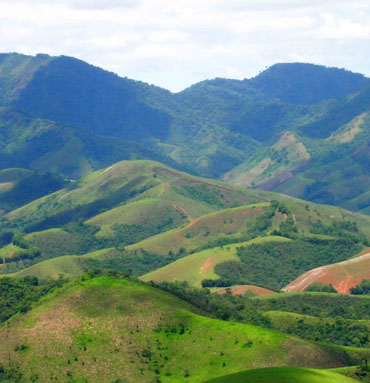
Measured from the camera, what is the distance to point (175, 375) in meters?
146

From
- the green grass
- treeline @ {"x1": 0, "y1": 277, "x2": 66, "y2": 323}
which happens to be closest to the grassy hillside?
treeline @ {"x1": 0, "y1": 277, "x2": 66, "y2": 323}

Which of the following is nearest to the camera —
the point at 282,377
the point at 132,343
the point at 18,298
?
the point at 282,377

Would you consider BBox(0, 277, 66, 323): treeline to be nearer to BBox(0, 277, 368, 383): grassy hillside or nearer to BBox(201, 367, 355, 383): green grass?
BBox(0, 277, 368, 383): grassy hillside

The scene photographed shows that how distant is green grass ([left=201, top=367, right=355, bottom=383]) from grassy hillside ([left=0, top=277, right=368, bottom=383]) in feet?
68.3

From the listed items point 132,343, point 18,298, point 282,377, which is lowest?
point 18,298

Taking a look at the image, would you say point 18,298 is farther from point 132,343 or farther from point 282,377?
point 282,377

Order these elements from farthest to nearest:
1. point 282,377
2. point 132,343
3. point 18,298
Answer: point 18,298, point 132,343, point 282,377

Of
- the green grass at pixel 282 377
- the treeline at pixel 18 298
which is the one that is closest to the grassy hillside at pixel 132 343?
the treeline at pixel 18 298

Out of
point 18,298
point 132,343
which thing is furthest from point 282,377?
point 18,298

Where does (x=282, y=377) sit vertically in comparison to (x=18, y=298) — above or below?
above

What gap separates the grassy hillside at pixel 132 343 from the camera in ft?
472

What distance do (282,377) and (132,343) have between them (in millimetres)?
41715

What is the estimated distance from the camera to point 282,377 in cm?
11556

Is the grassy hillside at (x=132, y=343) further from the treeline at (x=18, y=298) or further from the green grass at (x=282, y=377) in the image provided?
the green grass at (x=282, y=377)
